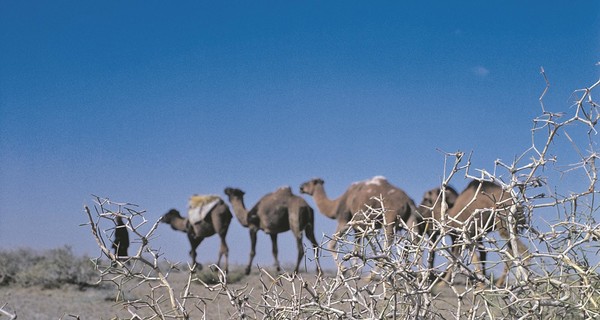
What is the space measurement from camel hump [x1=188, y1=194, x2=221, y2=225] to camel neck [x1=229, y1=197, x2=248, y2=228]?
42 cm

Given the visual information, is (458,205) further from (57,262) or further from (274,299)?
(274,299)

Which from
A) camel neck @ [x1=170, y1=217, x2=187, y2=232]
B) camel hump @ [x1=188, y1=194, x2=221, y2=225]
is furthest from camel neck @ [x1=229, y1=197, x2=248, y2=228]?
camel neck @ [x1=170, y1=217, x2=187, y2=232]

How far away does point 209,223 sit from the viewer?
2138 centimetres

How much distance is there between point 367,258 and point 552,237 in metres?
1.04

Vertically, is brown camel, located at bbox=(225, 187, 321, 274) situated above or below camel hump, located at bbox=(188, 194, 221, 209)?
below

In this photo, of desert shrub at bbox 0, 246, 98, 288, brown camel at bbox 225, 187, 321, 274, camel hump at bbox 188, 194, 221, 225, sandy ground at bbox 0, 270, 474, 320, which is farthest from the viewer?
camel hump at bbox 188, 194, 221, 225

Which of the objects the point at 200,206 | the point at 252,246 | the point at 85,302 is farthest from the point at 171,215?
the point at 85,302

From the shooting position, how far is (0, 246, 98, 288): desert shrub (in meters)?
15.1

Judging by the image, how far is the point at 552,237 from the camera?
10.8ft

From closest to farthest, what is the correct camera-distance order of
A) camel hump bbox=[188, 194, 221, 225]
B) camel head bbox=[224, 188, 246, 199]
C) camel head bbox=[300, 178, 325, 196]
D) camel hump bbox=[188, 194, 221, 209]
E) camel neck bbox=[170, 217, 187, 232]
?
1. camel head bbox=[300, 178, 325, 196]
2. camel hump bbox=[188, 194, 221, 225]
3. camel hump bbox=[188, 194, 221, 209]
4. camel head bbox=[224, 188, 246, 199]
5. camel neck bbox=[170, 217, 187, 232]

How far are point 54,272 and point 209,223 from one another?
650cm

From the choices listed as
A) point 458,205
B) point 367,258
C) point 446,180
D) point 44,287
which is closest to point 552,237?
point 446,180

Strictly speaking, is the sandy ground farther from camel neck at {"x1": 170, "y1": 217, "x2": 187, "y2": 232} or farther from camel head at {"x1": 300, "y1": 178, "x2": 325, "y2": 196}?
camel neck at {"x1": 170, "y1": 217, "x2": 187, "y2": 232}

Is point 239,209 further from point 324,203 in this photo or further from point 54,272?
point 54,272
